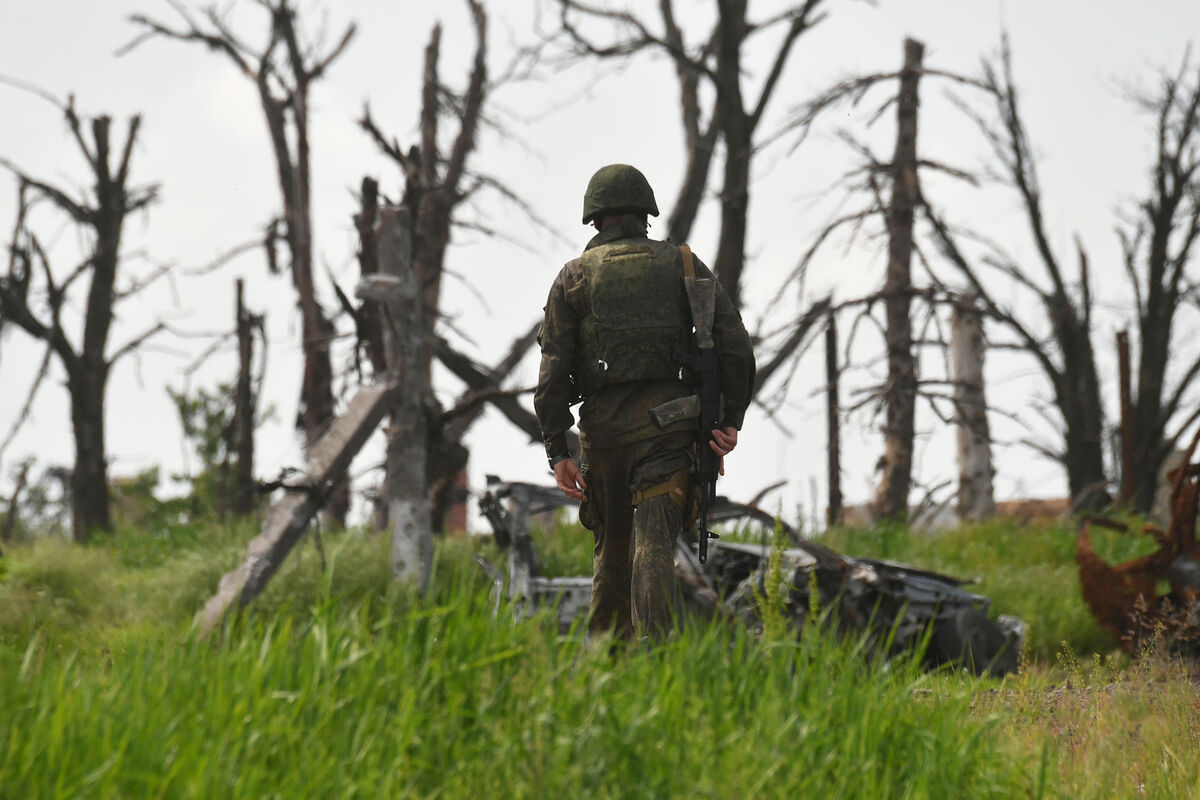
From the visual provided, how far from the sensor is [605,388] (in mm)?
5898

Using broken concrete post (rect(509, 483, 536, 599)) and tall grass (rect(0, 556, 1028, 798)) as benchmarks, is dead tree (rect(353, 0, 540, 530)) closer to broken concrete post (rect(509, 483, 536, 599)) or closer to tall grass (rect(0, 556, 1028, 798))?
broken concrete post (rect(509, 483, 536, 599))

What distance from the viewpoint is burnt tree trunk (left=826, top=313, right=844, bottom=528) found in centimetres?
1630

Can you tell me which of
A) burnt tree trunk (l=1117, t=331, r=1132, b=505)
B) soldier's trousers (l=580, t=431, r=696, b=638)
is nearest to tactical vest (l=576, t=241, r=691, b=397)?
soldier's trousers (l=580, t=431, r=696, b=638)

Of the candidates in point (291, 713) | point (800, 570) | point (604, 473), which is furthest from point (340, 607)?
point (800, 570)

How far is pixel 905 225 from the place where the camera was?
15.3 metres

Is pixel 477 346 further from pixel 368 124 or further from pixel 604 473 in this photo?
pixel 604 473

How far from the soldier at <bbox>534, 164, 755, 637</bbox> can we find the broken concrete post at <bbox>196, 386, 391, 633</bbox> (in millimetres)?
4047

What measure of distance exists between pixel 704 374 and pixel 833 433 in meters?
11.1

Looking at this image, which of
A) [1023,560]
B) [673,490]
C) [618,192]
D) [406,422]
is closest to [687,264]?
[618,192]

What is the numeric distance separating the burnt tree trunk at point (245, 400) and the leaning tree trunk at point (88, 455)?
7.13 ft

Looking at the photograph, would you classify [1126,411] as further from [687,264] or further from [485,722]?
[485,722]

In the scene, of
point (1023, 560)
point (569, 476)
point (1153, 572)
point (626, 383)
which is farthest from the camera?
point (1023, 560)

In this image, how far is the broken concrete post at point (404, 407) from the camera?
32.6ft

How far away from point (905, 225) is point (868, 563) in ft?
25.5
